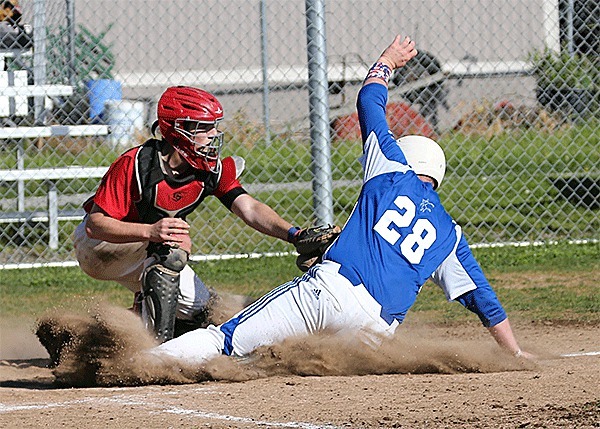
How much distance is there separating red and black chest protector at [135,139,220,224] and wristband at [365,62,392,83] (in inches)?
41.0

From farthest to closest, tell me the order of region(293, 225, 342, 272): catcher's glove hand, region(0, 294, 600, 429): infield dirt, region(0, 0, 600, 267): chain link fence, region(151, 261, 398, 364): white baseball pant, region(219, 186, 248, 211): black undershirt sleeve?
region(0, 0, 600, 267): chain link fence
region(219, 186, 248, 211): black undershirt sleeve
region(293, 225, 342, 272): catcher's glove hand
region(151, 261, 398, 364): white baseball pant
region(0, 294, 600, 429): infield dirt

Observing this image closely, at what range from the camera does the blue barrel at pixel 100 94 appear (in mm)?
9866

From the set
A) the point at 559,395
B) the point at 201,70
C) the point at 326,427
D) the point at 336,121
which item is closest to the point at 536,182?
the point at 336,121

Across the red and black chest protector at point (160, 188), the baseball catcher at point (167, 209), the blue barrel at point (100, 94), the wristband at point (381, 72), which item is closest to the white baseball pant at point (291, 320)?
the baseball catcher at point (167, 209)

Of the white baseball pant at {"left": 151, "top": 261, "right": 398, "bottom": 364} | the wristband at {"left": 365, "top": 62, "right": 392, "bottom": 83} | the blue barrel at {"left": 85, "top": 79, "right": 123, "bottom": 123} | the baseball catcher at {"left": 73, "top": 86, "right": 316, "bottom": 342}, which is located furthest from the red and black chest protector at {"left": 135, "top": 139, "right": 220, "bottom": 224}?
A: the blue barrel at {"left": 85, "top": 79, "right": 123, "bottom": 123}

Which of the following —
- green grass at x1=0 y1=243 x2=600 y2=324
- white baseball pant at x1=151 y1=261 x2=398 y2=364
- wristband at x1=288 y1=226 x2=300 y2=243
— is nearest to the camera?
white baseball pant at x1=151 y1=261 x2=398 y2=364

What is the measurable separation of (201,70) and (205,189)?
263 inches

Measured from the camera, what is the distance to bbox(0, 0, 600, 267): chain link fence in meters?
9.48

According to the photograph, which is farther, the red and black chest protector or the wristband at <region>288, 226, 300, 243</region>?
the wristband at <region>288, 226, 300, 243</region>

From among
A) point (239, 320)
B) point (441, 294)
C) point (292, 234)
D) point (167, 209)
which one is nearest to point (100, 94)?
point (441, 294)

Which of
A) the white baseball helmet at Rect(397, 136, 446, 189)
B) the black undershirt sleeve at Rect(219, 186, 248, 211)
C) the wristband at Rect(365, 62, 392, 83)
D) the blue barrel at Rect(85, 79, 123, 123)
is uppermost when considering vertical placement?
the wristband at Rect(365, 62, 392, 83)

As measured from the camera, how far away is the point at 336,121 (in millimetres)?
11734

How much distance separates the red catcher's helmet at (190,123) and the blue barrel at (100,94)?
4.68m

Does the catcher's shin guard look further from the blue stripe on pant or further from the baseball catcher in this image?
the blue stripe on pant
